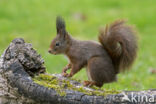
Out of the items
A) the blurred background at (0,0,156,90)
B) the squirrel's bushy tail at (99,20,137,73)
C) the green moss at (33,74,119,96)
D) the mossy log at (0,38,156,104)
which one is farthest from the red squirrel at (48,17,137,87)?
the blurred background at (0,0,156,90)

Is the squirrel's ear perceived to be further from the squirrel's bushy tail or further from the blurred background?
the blurred background

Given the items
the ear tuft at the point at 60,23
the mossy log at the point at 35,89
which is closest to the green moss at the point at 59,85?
the mossy log at the point at 35,89

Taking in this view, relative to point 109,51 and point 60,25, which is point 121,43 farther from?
point 60,25

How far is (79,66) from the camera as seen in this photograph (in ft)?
12.9

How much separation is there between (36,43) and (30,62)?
6.07m

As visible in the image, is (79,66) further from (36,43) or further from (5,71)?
A: (36,43)

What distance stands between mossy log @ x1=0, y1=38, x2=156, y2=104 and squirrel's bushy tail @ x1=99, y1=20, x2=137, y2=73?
1.12m

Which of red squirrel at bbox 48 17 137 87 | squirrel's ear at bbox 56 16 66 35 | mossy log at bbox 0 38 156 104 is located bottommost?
mossy log at bbox 0 38 156 104

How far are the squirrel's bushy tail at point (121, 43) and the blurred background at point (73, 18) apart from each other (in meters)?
4.04

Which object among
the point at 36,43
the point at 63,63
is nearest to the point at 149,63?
the point at 63,63

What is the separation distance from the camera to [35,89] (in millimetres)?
2719

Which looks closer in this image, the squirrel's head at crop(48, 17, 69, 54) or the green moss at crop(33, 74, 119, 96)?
the green moss at crop(33, 74, 119, 96)

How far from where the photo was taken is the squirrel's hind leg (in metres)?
3.69

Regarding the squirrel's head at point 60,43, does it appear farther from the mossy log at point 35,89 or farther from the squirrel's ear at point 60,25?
the mossy log at point 35,89
